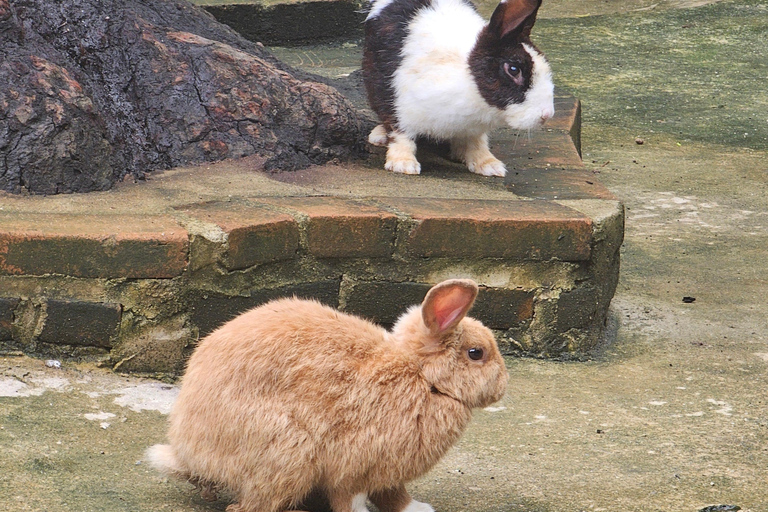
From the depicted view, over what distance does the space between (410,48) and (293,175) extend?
784 millimetres

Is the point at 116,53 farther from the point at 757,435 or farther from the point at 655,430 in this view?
the point at 757,435

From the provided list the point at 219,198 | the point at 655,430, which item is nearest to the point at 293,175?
the point at 219,198

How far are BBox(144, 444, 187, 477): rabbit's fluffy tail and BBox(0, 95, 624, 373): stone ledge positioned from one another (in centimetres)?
80

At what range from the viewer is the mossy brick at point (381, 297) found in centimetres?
341

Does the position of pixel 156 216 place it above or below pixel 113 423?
above

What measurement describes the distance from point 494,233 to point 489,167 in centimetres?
78

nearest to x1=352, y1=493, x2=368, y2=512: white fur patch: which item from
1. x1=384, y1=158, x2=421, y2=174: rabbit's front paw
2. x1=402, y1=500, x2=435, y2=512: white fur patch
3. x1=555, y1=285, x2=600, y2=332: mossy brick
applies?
x1=402, y1=500, x2=435, y2=512: white fur patch

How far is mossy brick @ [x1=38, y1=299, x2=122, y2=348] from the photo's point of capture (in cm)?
300

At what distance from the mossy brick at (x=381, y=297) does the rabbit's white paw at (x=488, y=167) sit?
85 centimetres

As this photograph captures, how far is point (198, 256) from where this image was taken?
3055 millimetres

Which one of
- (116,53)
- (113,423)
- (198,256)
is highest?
(116,53)

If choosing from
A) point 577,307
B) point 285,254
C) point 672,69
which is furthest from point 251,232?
point 672,69

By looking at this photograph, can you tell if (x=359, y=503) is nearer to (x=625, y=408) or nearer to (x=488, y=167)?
(x=625, y=408)

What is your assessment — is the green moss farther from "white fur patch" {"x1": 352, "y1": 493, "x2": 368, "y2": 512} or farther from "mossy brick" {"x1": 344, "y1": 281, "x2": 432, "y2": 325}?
"white fur patch" {"x1": 352, "y1": 493, "x2": 368, "y2": 512}
